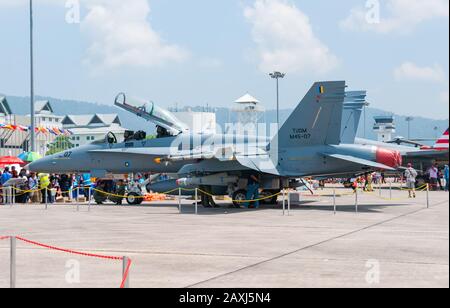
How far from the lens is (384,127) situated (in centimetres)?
15225

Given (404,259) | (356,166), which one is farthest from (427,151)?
(404,259)

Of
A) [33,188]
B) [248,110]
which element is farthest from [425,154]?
[248,110]

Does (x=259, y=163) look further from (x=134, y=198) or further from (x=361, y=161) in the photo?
(x=134, y=198)

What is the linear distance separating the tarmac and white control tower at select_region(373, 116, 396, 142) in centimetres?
13462

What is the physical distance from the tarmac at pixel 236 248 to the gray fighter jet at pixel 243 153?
177 cm

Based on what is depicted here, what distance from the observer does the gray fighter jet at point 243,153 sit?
19828mm

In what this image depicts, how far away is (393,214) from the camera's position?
60.5ft

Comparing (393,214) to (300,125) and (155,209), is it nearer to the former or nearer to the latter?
(300,125)

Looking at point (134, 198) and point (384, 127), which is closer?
point (134, 198)

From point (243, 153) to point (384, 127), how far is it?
13697 cm

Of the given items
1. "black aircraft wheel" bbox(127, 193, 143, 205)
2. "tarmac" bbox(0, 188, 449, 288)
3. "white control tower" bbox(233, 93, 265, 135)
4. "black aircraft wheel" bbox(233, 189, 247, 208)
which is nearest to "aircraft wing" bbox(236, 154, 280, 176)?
"black aircraft wheel" bbox(233, 189, 247, 208)

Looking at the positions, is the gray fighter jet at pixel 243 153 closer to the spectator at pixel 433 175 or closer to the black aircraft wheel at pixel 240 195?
the black aircraft wheel at pixel 240 195
